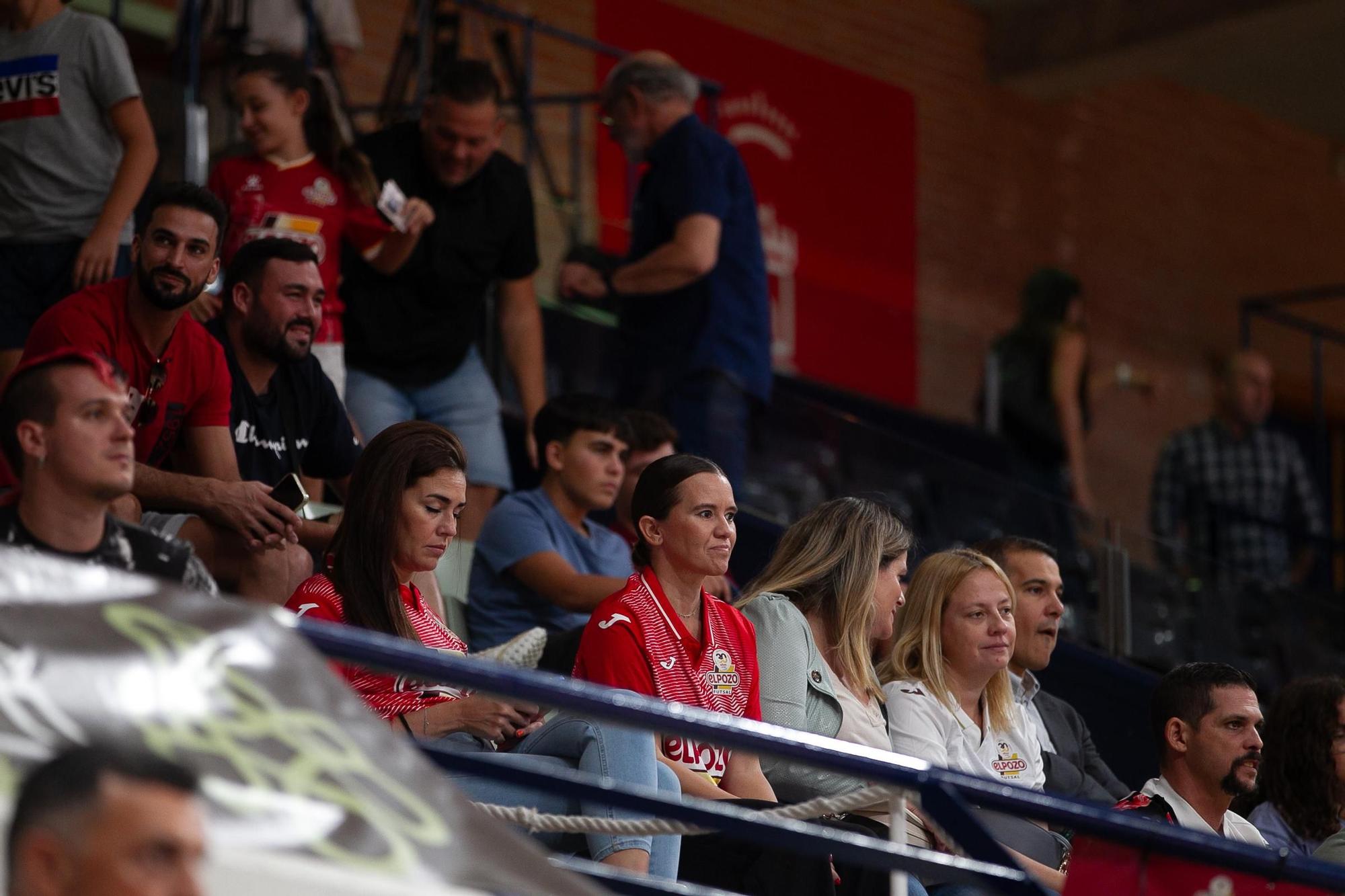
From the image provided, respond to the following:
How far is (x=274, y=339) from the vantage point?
14.4ft

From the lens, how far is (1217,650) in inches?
269

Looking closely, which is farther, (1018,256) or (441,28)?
(1018,256)

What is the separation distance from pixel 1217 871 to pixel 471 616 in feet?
8.76

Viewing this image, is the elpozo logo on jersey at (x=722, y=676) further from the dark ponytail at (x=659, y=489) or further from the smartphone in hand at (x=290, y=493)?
the smartphone in hand at (x=290, y=493)

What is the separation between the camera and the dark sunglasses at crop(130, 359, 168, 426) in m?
4.00

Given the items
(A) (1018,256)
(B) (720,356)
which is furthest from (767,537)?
(A) (1018,256)

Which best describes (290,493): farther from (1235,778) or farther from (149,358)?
(1235,778)

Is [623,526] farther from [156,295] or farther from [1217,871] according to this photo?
[1217,871]

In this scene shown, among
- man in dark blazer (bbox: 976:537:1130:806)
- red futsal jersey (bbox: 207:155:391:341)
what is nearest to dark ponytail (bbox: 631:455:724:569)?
man in dark blazer (bbox: 976:537:1130:806)

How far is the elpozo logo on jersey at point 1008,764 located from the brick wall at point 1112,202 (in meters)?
5.78

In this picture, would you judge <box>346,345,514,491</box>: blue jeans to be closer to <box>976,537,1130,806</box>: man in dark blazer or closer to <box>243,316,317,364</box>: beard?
<box>243,316,317,364</box>: beard

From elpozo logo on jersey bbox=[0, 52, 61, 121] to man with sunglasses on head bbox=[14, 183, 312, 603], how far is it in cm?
99

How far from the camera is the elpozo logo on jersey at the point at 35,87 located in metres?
5.03

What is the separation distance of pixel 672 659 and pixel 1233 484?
480 cm
